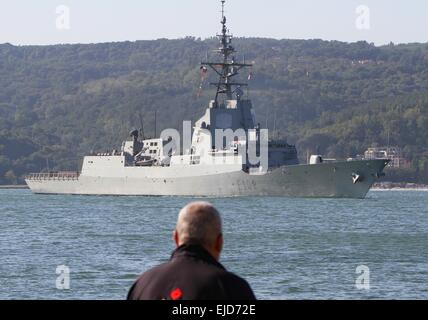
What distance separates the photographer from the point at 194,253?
4.79 metres

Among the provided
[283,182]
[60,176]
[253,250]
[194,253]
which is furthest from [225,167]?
[194,253]

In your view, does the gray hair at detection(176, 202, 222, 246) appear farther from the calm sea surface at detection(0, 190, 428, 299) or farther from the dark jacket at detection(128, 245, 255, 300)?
the calm sea surface at detection(0, 190, 428, 299)

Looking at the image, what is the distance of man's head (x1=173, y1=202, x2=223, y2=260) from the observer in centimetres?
475

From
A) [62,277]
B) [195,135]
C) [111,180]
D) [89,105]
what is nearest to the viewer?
[62,277]

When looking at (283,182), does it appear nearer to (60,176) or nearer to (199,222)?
(60,176)

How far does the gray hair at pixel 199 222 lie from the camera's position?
474cm

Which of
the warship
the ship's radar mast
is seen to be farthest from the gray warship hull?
the ship's radar mast

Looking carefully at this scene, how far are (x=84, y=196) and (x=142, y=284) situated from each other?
7274 cm

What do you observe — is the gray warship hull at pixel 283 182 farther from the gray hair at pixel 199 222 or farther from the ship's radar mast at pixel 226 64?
the gray hair at pixel 199 222

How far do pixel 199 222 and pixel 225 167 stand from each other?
55692 millimetres
